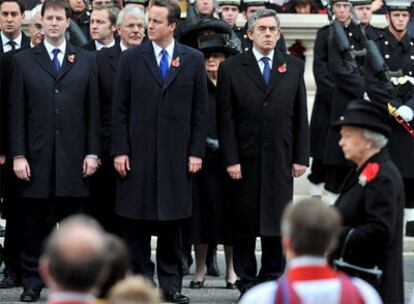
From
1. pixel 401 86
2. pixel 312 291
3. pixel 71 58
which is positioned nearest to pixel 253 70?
pixel 71 58

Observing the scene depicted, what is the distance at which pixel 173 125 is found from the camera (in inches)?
463

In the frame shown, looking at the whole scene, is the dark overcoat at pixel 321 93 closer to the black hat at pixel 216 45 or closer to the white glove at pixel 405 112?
the white glove at pixel 405 112

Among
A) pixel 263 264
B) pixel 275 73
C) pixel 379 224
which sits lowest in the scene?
pixel 263 264

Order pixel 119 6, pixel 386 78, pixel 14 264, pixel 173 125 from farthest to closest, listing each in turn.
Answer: pixel 119 6, pixel 386 78, pixel 14 264, pixel 173 125

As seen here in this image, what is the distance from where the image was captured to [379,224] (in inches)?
338

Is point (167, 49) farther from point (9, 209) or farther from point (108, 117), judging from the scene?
point (9, 209)

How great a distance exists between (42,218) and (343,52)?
4473mm

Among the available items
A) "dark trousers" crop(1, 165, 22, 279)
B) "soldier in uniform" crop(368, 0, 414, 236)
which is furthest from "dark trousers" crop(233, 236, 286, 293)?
"soldier in uniform" crop(368, 0, 414, 236)

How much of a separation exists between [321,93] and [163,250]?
4541 mm

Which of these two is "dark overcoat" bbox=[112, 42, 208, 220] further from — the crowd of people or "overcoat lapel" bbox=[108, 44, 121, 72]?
"overcoat lapel" bbox=[108, 44, 121, 72]

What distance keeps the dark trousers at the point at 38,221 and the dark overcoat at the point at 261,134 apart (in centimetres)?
129

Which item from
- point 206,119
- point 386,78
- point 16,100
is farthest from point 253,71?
point 386,78

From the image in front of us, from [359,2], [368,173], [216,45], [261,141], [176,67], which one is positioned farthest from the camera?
[359,2]

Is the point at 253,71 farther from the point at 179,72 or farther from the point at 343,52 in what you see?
the point at 343,52
